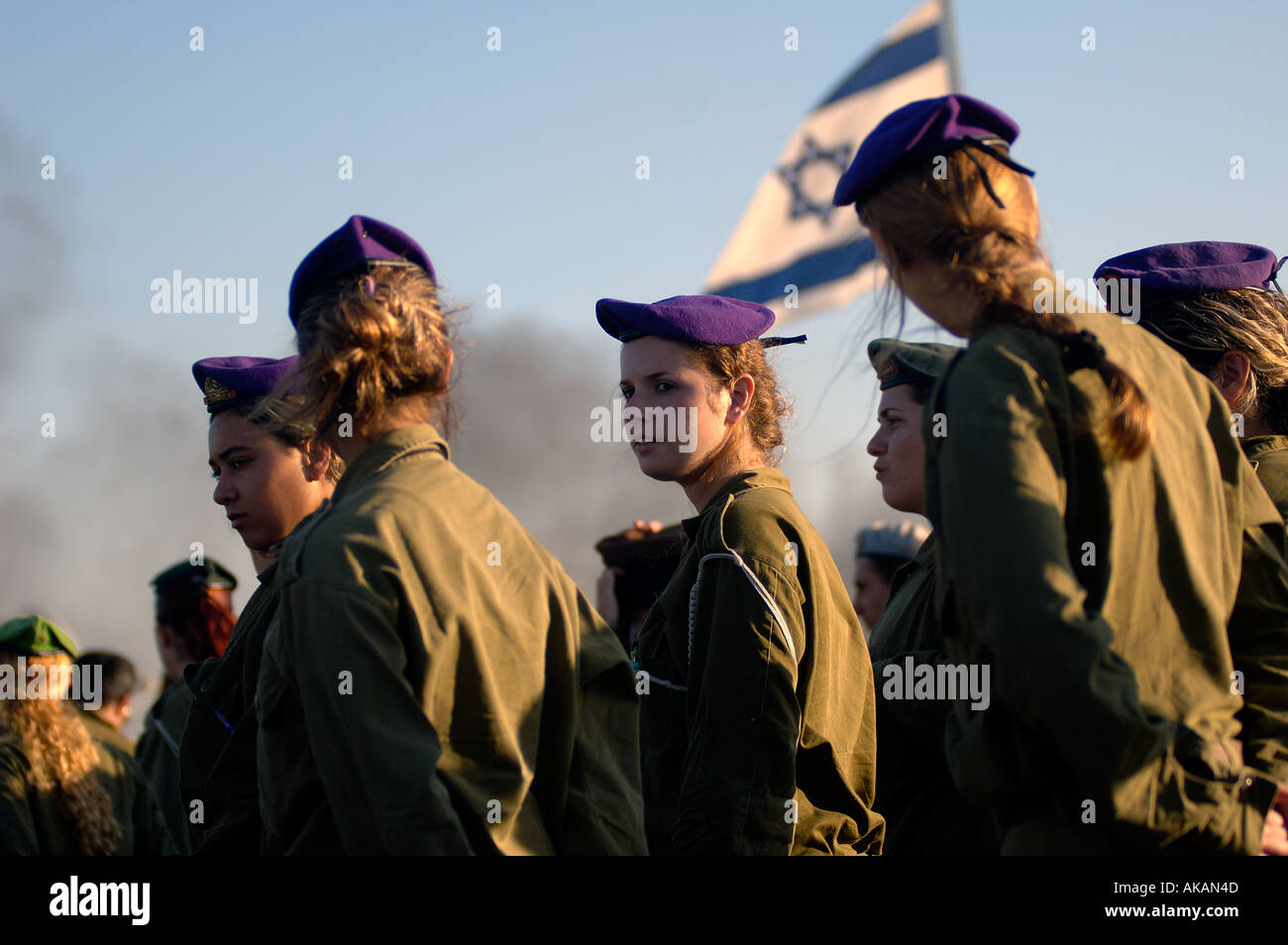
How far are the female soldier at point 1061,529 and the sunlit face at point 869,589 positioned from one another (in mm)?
4121

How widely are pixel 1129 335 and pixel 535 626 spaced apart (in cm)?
121

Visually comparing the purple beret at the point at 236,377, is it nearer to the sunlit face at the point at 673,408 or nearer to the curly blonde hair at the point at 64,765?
the sunlit face at the point at 673,408

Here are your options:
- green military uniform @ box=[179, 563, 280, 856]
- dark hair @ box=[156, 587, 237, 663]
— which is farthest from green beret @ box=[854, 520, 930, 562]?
green military uniform @ box=[179, 563, 280, 856]

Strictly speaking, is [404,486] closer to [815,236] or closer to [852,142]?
[815,236]

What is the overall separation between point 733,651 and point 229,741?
1315 millimetres

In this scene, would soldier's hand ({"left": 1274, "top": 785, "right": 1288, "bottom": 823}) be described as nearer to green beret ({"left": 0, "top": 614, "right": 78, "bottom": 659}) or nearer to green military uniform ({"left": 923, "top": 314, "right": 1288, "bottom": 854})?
green military uniform ({"left": 923, "top": 314, "right": 1288, "bottom": 854})

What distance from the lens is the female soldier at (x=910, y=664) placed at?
137 inches

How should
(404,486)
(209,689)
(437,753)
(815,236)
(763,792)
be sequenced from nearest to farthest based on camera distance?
(437,753)
(404,486)
(763,792)
(209,689)
(815,236)

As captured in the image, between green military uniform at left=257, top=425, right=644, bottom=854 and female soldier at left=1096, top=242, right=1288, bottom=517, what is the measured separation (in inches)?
65.1

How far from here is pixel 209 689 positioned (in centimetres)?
369

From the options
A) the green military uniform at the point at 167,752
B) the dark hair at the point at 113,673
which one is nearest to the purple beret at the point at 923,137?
the green military uniform at the point at 167,752

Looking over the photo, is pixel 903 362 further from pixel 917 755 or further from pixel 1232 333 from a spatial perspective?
pixel 917 755

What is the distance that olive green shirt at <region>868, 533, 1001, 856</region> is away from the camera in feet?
11.2
